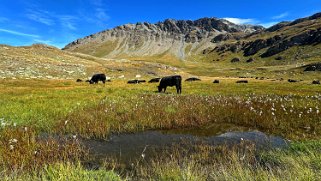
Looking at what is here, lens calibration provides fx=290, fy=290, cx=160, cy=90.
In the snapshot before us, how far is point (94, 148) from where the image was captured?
11.6 m

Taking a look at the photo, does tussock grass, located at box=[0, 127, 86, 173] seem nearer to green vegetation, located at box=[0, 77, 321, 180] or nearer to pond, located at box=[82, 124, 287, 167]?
green vegetation, located at box=[0, 77, 321, 180]

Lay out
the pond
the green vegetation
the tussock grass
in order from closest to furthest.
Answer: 1. the green vegetation
2. the tussock grass
3. the pond

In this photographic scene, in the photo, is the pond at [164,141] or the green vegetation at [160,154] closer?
the green vegetation at [160,154]

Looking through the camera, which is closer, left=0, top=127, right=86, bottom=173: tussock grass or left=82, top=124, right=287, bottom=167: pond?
left=0, top=127, right=86, bottom=173: tussock grass

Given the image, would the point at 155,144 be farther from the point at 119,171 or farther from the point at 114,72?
the point at 114,72

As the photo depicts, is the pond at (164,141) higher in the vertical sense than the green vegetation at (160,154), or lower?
lower

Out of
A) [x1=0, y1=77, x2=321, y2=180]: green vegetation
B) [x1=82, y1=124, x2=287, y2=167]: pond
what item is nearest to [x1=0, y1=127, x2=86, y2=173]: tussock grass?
[x1=0, y1=77, x2=321, y2=180]: green vegetation

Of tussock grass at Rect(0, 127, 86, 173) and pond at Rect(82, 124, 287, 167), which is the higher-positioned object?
tussock grass at Rect(0, 127, 86, 173)

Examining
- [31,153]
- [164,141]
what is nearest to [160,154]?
[164,141]

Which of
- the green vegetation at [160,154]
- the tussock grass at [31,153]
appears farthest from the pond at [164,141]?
the tussock grass at [31,153]

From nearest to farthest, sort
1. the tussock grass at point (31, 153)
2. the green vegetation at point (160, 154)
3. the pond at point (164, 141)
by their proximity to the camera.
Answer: the green vegetation at point (160, 154) → the tussock grass at point (31, 153) → the pond at point (164, 141)

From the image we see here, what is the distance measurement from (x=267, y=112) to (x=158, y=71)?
74449mm

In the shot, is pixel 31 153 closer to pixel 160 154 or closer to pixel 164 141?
pixel 160 154

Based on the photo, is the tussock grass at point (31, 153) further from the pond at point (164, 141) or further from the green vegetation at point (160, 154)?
the pond at point (164, 141)
